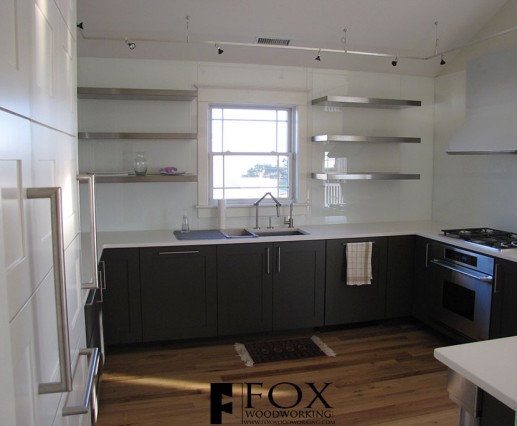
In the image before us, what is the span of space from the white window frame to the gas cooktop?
1.38m

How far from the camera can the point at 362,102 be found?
4203 millimetres

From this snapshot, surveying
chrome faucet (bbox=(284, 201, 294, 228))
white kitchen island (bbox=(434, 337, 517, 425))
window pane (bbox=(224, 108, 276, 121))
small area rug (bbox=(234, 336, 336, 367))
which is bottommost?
small area rug (bbox=(234, 336, 336, 367))

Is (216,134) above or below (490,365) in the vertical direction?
above

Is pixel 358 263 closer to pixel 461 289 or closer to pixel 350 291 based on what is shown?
pixel 350 291

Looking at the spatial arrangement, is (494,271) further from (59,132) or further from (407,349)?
(59,132)

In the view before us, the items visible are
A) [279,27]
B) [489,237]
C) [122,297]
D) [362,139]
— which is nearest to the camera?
[122,297]

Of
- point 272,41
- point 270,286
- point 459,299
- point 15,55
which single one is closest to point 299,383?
point 270,286

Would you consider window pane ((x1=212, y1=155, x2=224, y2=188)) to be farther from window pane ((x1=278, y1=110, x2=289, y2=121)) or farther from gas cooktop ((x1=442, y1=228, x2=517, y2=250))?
gas cooktop ((x1=442, y1=228, x2=517, y2=250))

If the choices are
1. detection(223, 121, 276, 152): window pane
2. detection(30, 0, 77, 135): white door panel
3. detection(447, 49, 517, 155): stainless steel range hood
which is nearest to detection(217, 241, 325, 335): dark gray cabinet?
detection(223, 121, 276, 152): window pane

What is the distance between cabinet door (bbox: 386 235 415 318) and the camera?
4074 mm

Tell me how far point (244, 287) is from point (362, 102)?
193cm

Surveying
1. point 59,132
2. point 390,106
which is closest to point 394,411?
point 59,132

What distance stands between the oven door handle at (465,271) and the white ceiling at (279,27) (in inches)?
74.8
